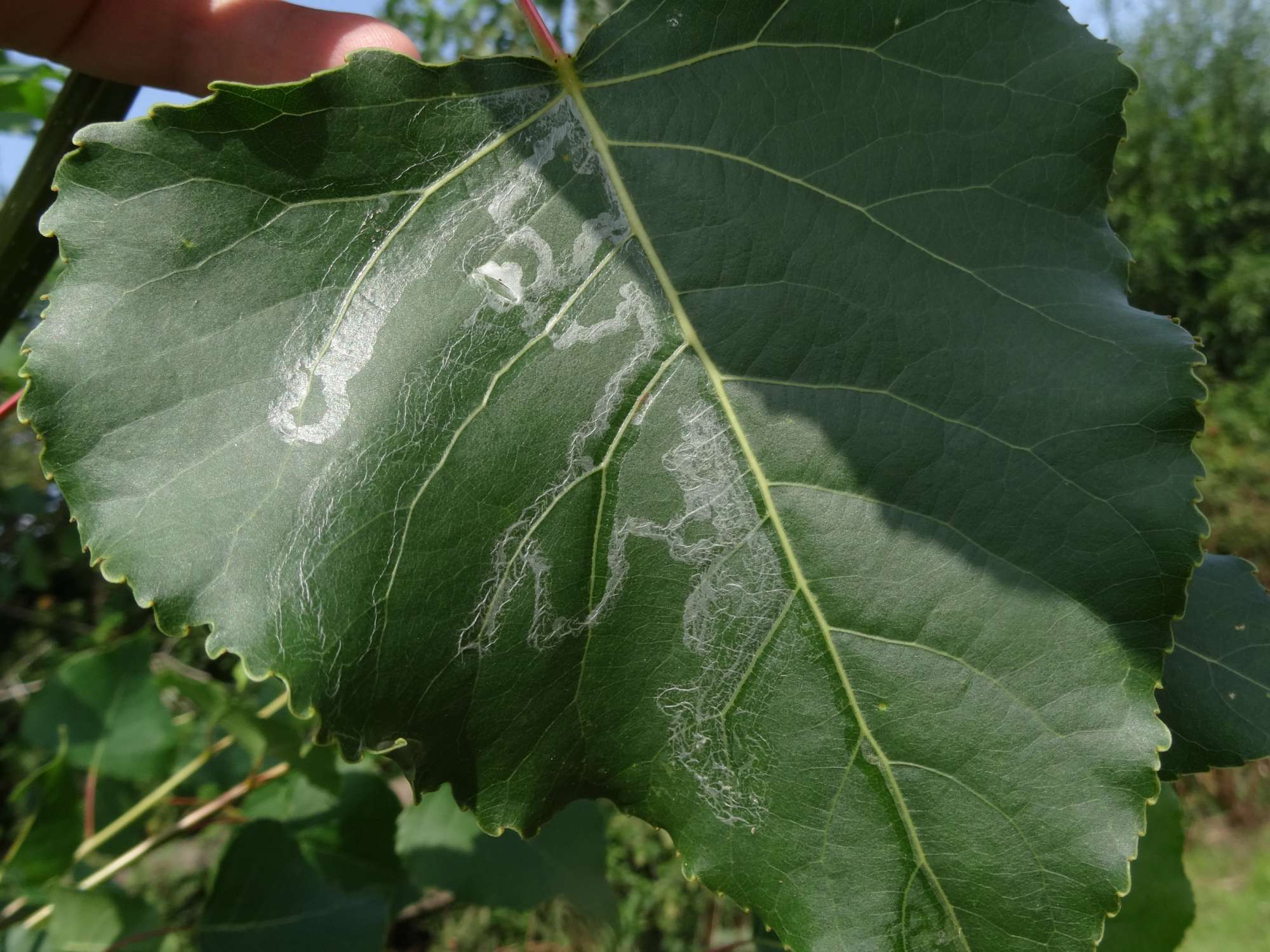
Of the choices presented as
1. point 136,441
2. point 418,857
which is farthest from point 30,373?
point 418,857

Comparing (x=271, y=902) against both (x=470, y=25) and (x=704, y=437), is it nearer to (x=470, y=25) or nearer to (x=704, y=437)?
(x=704, y=437)

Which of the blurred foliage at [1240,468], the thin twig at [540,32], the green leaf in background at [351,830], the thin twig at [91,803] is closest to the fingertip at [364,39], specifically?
the thin twig at [540,32]

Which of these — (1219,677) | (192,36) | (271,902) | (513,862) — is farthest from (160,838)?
(1219,677)

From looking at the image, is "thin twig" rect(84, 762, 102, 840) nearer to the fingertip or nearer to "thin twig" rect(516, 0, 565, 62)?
the fingertip

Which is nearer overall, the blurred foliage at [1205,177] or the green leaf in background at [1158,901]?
the green leaf in background at [1158,901]

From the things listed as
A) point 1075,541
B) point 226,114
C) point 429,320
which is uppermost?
point 226,114

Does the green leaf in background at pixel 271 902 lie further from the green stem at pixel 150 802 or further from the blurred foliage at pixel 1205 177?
the blurred foliage at pixel 1205 177

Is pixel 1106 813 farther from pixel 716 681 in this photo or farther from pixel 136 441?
pixel 136 441
